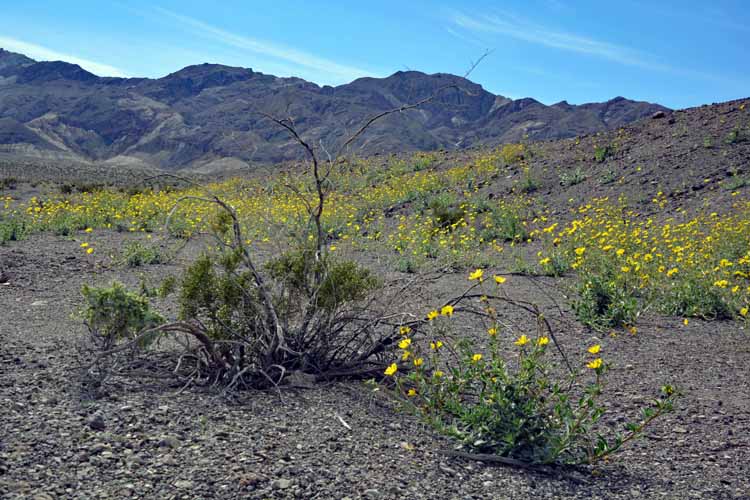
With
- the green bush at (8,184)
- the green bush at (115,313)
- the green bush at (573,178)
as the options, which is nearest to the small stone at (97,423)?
the green bush at (115,313)

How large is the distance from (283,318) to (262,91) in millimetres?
87195

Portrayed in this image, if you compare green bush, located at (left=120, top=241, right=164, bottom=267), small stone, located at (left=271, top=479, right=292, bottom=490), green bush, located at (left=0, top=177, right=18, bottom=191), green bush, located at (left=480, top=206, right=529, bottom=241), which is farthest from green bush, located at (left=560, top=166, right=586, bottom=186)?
green bush, located at (left=0, top=177, right=18, bottom=191)

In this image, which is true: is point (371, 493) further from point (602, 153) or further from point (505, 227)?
point (602, 153)

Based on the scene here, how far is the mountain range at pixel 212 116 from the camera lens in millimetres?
61875

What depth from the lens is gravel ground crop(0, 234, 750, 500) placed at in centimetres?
273

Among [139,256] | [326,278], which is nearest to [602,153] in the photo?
[139,256]

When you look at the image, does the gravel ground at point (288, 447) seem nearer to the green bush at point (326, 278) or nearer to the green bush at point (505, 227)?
the green bush at point (326, 278)

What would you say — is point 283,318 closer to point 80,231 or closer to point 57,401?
point 57,401

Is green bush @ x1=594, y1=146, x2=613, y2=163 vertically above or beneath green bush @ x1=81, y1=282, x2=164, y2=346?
above

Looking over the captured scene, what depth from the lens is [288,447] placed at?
310 centimetres

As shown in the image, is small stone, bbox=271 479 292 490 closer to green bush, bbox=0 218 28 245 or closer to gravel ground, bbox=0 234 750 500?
gravel ground, bbox=0 234 750 500

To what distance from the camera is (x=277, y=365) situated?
3.84 meters

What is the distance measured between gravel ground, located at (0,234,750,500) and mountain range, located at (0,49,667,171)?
48.1 meters

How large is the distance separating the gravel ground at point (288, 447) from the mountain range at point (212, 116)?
48078mm
